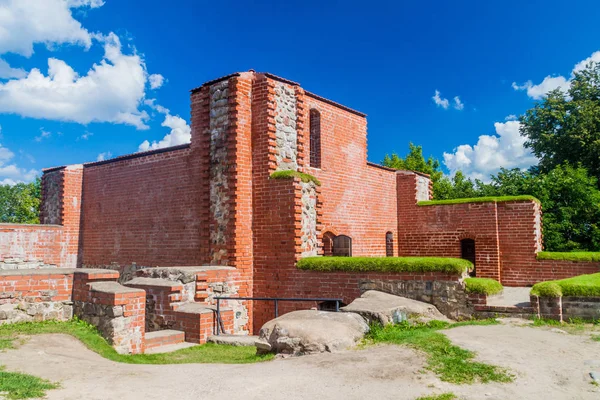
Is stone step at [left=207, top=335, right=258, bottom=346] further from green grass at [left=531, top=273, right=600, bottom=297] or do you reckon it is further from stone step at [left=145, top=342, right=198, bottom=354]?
green grass at [left=531, top=273, right=600, bottom=297]

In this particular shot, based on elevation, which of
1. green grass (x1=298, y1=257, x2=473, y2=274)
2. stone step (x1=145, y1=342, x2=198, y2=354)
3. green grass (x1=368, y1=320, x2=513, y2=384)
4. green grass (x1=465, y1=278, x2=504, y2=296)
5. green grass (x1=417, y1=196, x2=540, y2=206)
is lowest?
stone step (x1=145, y1=342, x2=198, y2=354)

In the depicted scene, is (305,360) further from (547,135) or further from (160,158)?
(547,135)

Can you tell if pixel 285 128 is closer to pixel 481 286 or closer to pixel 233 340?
pixel 233 340

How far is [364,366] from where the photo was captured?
576cm

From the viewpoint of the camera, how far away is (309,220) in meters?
11.9

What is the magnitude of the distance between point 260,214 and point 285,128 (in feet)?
7.97

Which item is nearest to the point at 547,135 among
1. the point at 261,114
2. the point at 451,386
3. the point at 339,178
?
the point at 339,178

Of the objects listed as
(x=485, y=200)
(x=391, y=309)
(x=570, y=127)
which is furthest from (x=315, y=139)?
(x=570, y=127)

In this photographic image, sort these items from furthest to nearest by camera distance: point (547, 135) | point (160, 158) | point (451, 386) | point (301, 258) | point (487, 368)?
point (547, 135), point (160, 158), point (301, 258), point (487, 368), point (451, 386)

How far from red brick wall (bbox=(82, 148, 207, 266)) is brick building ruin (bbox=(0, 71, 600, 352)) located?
0.17 ft

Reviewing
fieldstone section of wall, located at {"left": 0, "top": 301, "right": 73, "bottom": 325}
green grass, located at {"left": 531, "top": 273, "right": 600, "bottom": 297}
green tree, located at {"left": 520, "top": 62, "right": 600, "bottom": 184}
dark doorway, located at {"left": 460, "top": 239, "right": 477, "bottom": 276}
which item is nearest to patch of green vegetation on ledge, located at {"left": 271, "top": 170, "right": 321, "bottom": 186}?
fieldstone section of wall, located at {"left": 0, "top": 301, "right": 73, "bottom": 325}

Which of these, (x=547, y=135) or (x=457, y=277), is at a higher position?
(x=547, y=135)

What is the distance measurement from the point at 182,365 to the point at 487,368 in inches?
159

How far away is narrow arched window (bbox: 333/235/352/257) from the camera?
14.7 m
